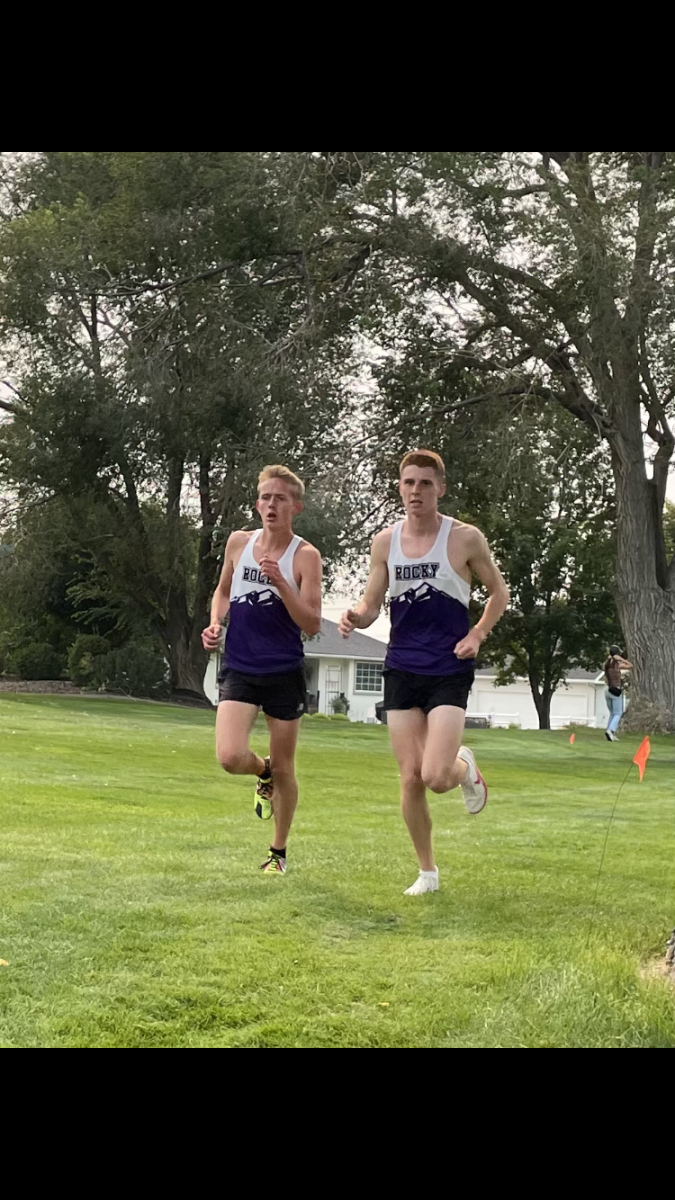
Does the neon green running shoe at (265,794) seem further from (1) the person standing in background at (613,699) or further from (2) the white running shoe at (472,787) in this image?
(1) the person standing in background at (613,699)

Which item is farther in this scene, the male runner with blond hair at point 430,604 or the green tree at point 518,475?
the green tree at point 518,475

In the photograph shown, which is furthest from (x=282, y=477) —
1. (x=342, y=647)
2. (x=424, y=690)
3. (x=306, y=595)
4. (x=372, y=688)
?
(x=372, y=688)

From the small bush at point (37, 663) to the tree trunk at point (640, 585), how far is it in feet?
29.9

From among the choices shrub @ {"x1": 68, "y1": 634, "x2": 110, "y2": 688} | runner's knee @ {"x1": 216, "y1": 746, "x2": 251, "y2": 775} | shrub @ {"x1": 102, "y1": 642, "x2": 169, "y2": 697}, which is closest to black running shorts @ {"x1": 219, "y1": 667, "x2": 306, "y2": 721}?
runner's knee @ {"x1": 216, "y1": 746, "x2": 251, "y2": 775}

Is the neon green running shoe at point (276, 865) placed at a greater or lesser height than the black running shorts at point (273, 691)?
lesser

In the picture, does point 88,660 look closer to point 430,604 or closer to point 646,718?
point 646,718

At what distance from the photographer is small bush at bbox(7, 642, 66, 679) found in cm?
2042

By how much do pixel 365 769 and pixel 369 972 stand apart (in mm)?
5566

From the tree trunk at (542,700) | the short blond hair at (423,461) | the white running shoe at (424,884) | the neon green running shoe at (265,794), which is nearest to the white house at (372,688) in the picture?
the tree trunk at (542,700)

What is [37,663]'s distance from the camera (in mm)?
20594

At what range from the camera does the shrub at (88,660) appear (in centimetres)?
1911

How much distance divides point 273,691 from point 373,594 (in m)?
0.58

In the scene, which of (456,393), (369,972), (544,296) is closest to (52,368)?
(456,393)
